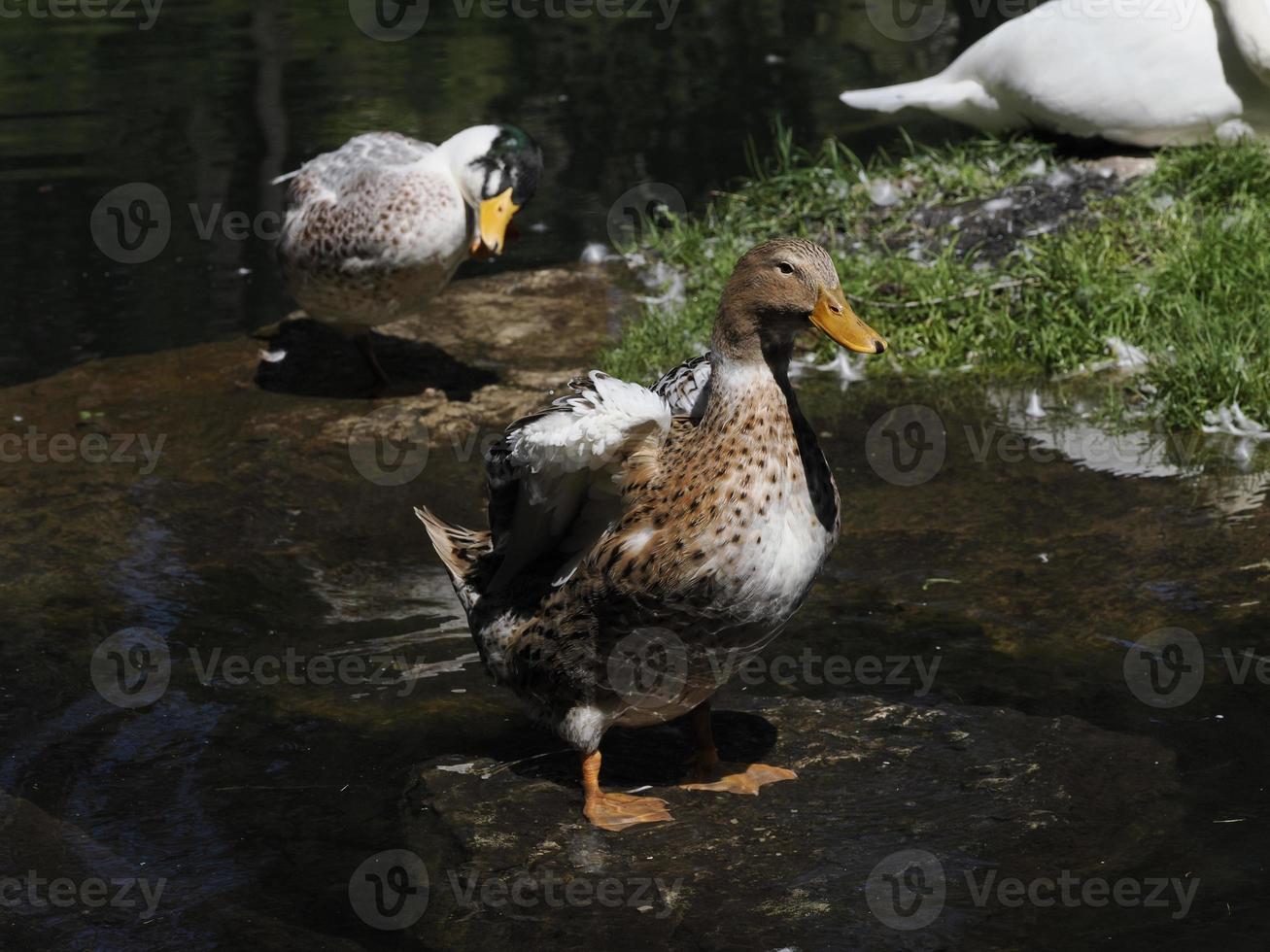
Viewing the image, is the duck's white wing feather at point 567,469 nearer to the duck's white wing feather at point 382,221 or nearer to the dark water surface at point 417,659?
the dark water surface at point 417,659

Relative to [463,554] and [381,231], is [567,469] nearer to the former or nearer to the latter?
[463,554]

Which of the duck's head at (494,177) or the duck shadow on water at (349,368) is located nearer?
the duck's head at (494,177)

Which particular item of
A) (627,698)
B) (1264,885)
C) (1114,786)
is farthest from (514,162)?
(1264,885)

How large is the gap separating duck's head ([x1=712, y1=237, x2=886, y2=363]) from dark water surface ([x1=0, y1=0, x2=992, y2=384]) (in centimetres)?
521

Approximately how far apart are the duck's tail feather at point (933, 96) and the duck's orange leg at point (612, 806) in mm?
5904

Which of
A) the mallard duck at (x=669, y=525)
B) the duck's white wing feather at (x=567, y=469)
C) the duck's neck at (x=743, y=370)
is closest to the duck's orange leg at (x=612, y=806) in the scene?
the mallard duck at (x=669, y=525)

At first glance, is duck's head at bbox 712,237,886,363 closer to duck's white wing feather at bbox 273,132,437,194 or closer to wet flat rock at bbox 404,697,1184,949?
wet flat rock at bbox 404,697,1184,949

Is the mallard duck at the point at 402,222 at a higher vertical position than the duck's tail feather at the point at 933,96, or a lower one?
lower

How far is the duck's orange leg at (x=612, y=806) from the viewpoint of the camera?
163 inches

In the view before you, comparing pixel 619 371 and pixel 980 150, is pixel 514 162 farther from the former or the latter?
pixel 980 150

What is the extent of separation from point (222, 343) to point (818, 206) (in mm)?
3204

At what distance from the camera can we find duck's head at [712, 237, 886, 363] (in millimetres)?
3871

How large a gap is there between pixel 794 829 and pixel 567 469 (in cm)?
107

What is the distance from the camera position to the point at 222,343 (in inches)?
328
